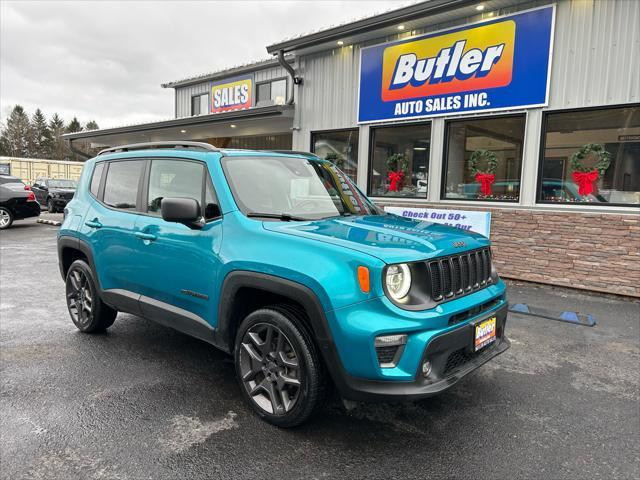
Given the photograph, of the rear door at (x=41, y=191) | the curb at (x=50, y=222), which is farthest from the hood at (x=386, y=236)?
the rear door at (x=41, y=191)

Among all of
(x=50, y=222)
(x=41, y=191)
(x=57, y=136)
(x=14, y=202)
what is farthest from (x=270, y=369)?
(x=57, y=136)

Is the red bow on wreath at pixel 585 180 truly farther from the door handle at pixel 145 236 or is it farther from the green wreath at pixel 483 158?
the door handle at pixel 145 236

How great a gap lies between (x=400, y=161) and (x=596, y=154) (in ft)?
11.4

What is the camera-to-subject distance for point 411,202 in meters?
9.03

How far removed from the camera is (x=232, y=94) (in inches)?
700

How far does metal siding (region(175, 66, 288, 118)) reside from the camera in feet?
53.7

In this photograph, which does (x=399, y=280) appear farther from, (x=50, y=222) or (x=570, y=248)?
(x=50, y=222)

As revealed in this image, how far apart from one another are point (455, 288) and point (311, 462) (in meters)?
1.38

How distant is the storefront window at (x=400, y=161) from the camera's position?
8953 millimetres

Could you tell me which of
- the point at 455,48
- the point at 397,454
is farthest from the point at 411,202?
the point at 397,454

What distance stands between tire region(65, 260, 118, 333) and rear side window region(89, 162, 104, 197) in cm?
75

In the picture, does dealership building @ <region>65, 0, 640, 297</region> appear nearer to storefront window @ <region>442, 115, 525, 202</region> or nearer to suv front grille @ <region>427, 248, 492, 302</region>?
storefront window @ <region>442, 115, 525, 202</region>

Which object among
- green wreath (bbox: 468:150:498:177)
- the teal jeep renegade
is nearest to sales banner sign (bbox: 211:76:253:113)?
green wreath (bbox: 468:150:498:177)

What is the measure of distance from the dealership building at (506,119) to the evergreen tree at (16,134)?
2942 inches
